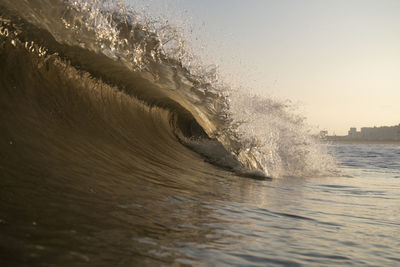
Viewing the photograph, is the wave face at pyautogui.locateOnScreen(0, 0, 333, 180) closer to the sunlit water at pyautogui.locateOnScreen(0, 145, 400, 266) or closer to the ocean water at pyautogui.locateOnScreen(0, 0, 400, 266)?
the ocean water at pyautogui.locateOnScreen(0, 0, 400, 266)

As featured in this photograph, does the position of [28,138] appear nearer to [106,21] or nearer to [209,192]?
[209,192]

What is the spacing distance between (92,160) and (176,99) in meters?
4.07

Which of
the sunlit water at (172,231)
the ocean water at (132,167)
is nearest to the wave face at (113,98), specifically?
the ocean water at (132,167)

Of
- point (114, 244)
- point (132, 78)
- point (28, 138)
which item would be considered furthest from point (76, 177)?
point (132, 78)

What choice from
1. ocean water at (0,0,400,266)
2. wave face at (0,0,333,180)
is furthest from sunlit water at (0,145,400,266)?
wave face at (0,0,333,180)

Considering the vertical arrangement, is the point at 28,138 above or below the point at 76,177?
above

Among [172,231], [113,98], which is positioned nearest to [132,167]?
[172,231]

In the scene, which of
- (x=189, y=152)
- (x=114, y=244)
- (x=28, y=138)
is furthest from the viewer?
(x=189, y=152)

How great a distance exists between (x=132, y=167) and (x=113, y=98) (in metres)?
2.16

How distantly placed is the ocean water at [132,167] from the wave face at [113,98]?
0.06 ft

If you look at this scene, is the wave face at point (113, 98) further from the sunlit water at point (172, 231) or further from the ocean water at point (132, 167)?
the sunlit water at point (172, 231)

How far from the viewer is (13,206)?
61.1 inches

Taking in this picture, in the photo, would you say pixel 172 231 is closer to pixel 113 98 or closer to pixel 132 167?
pixel 132 167

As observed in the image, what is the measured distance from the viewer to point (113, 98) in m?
5.48
